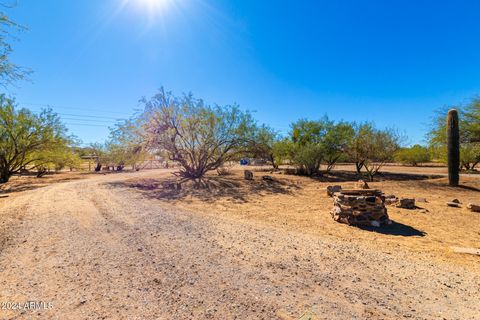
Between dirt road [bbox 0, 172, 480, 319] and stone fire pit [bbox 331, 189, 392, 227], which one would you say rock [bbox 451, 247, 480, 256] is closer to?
dirt road [bbox 0, 172, 480, 319]

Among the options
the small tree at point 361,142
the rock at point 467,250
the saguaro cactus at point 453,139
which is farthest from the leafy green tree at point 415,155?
the rock at point 467,250

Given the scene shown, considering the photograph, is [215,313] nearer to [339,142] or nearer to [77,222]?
[77,222]

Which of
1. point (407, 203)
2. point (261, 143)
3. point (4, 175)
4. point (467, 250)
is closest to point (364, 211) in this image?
point (467, 250)

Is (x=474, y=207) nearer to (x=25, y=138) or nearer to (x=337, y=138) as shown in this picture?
(x=337, y=138)

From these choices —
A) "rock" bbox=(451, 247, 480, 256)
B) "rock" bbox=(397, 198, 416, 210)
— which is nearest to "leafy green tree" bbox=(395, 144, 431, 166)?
"rock" bbox=(397, 198, 416, 210)

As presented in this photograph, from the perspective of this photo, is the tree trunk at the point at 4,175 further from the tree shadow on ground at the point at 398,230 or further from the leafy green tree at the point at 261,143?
the tree shadow on ground at the point at 398,230

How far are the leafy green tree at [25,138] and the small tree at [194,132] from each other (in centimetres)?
742

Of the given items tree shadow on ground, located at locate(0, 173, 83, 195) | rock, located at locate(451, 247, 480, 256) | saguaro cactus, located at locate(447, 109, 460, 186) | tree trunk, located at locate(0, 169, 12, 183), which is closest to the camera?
rock, located at locate(451, 247, 480, 256)

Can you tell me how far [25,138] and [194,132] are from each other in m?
11.3

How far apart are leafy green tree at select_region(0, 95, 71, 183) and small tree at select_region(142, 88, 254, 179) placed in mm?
7416

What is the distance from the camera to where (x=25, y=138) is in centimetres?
1423

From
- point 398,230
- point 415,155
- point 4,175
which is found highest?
point 415,155

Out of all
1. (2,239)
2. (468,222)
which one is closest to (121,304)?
(2,239)

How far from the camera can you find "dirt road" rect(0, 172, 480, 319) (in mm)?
2322
